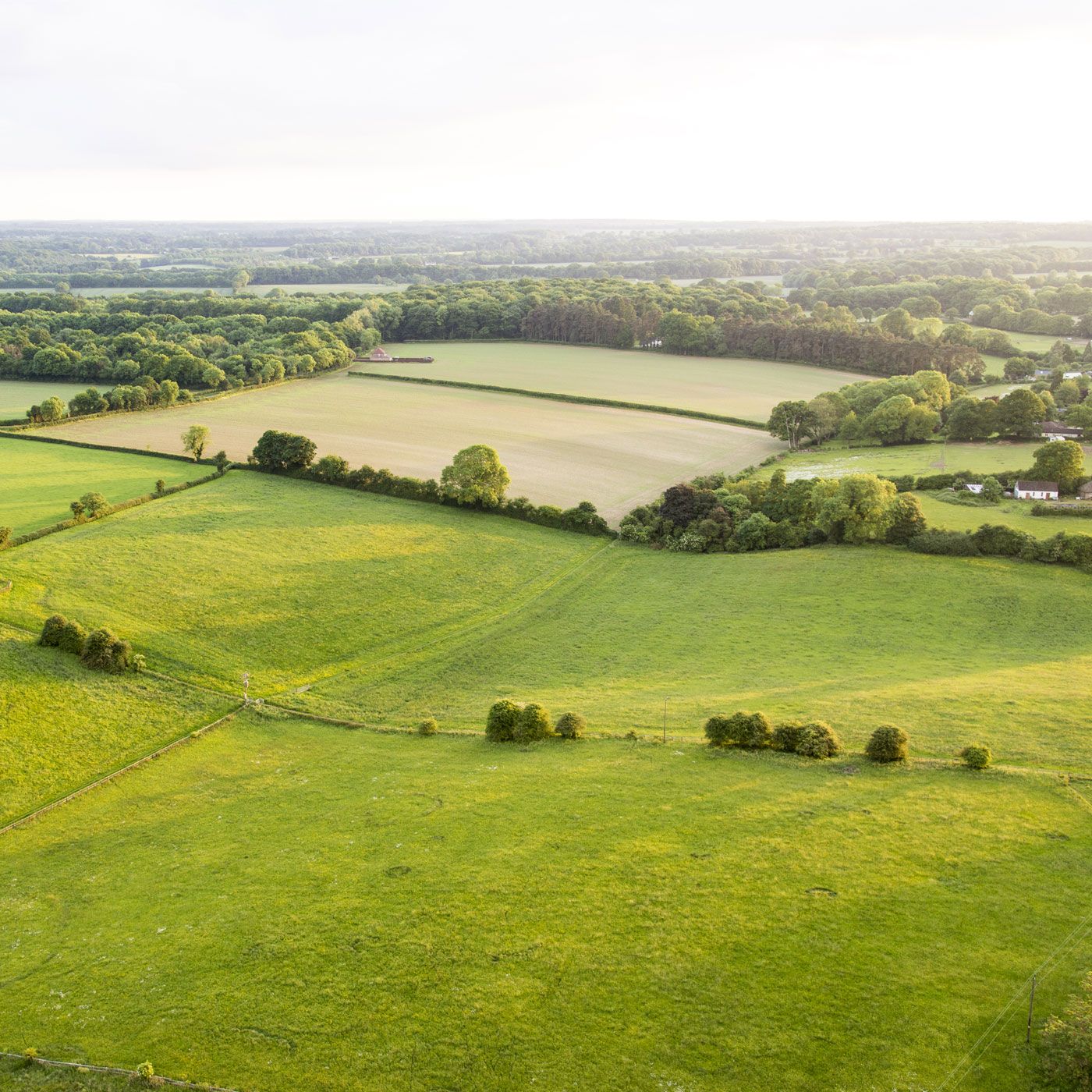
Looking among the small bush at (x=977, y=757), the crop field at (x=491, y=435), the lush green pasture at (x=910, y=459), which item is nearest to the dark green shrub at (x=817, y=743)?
the small bush at (x=977, y=757)

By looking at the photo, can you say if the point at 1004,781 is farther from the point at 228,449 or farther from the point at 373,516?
the point at 228,449

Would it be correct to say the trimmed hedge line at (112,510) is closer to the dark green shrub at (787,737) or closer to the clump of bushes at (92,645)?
the clump of bushes at (92,645)

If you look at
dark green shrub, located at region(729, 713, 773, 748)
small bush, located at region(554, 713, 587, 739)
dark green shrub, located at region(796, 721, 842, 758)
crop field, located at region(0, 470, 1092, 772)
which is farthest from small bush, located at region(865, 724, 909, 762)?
small bush, located at region(554, 713, 587, 739)

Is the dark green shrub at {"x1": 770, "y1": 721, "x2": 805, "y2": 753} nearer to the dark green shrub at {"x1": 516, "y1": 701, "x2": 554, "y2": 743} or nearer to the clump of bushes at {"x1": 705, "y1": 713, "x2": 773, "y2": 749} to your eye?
the clump of bushes at {"x1": 705, "y1": 713, "x2": 773, "y2": 749}

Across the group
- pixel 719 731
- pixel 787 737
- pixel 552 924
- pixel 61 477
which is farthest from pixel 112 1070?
pixel 61 477

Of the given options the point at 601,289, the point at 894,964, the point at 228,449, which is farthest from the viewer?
the point at 601,289

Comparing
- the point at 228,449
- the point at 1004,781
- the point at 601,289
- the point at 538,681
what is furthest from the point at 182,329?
the point at 1004,781

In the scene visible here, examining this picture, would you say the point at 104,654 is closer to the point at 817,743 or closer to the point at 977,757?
the point at 817,743
